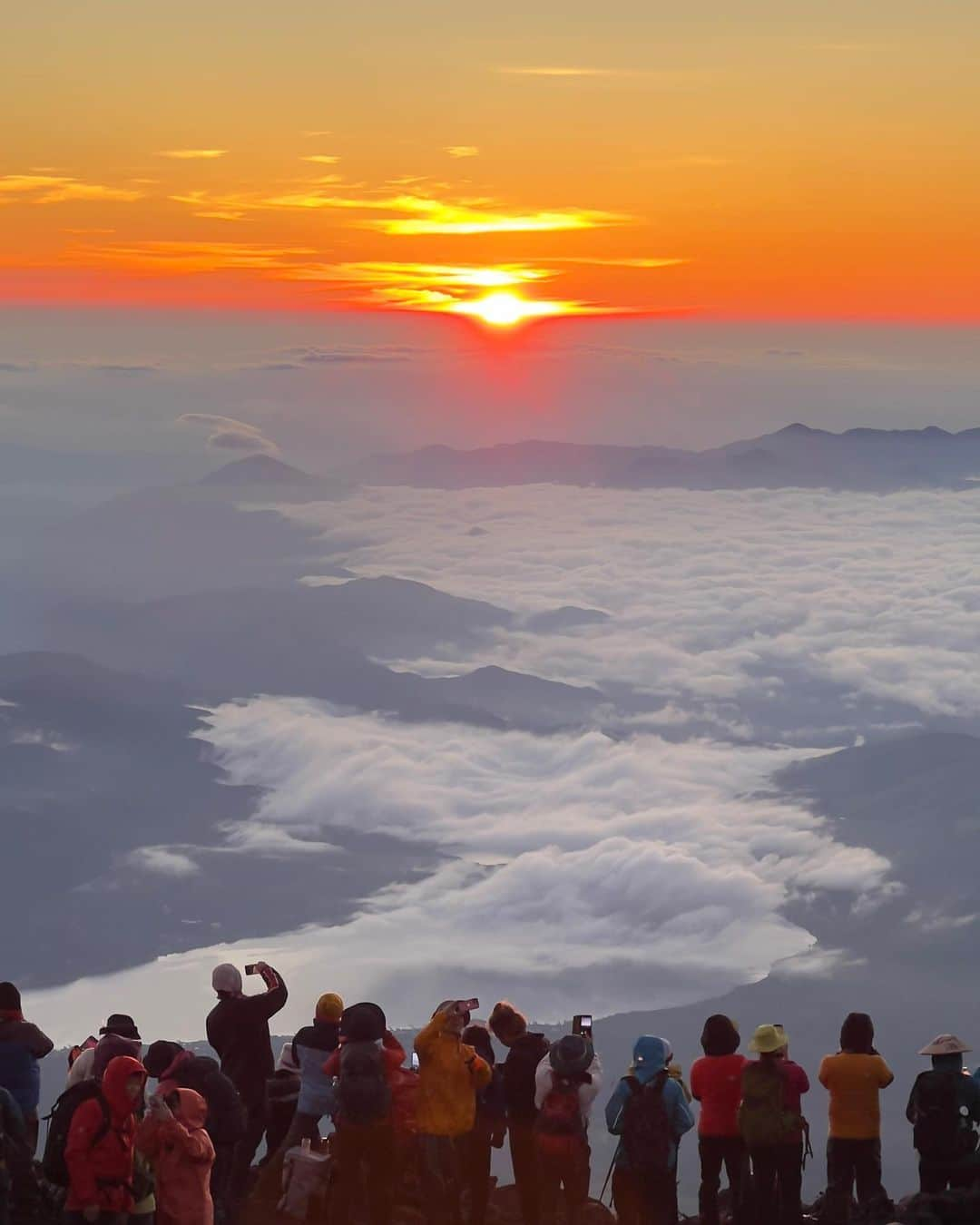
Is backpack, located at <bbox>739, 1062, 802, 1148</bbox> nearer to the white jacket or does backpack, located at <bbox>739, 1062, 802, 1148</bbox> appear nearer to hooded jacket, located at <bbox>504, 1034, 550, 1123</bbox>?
the white jacket

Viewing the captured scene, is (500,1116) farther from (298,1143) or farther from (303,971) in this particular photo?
(303,971)

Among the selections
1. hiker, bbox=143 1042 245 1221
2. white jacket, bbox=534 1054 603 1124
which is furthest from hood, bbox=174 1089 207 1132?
white jacket, bbox=534 1054 603 1124

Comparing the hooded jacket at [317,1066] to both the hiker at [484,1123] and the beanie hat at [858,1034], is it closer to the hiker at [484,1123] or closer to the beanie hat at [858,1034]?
the hiker at [484,1123]

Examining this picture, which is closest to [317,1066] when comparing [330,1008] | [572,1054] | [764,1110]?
[330,1008]

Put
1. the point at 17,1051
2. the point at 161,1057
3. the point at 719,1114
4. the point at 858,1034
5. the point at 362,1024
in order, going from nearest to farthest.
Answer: the point at 161,1057 → the point at 362,1024 → the point at 17,1051 → the point at 858,1034 → the point at 719,1114

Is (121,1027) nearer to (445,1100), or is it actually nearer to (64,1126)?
(64,1126)
